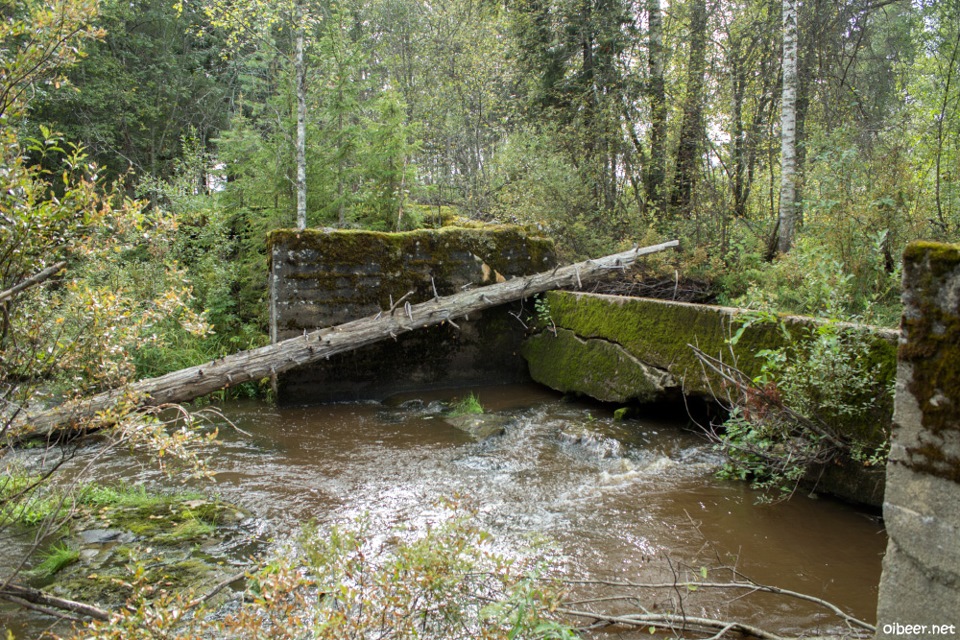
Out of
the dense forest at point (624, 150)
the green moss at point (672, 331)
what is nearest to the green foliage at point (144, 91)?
the dense forest at point (624, 150)

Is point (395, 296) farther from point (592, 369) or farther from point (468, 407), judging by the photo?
point (592, 369)

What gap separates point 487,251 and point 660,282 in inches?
101

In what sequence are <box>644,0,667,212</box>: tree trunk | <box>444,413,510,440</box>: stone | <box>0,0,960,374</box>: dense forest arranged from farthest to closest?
1. <box>644,0,667,212</box>: tree trunk
2. <box>0,0,960,374</box>: dense forest
3. <box>444,413,510,440</box>: stone

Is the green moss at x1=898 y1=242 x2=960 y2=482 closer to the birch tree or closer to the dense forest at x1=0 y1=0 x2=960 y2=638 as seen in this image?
the dense forest at x1=0 y1=0 x2=960 y2=638

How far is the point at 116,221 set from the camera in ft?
9.87

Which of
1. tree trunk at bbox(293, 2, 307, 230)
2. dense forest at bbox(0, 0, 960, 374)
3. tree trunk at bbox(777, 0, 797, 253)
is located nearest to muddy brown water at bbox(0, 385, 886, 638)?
dense forest at bbox(0, 0, 960, 374)

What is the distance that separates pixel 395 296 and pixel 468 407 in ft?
6.58

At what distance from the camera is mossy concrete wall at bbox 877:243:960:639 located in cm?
183

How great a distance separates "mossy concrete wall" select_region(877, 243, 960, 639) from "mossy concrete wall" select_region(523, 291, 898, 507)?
6.69ft

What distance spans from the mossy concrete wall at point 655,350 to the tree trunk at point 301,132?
14.7 feet

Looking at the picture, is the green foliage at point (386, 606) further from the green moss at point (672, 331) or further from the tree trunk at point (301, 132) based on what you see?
the tree trunk at point (301, 132)

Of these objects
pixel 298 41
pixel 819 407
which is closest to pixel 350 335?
pixel 819 407

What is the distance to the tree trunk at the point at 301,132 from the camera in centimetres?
964

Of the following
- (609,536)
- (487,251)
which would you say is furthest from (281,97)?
(609,536)
